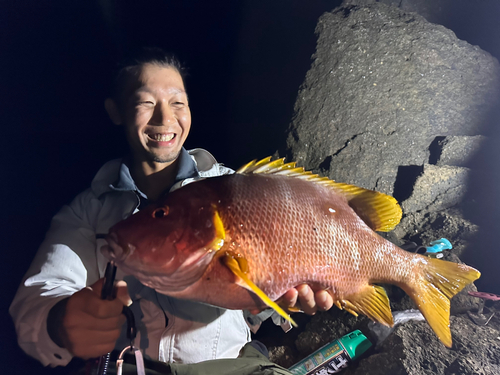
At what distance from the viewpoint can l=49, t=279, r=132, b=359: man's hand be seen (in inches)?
20.4

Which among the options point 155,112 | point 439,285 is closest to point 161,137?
point 155,112

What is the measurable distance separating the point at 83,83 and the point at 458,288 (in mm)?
3509

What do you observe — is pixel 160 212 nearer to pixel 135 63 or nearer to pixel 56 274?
pixel 56 274

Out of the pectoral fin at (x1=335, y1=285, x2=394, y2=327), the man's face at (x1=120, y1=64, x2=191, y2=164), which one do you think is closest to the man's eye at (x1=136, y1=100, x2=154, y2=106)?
the man's face at (x1=120, y1=64, x2=191, y2=164)

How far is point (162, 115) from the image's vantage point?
0.99 m

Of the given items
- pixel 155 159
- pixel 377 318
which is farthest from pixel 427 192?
pixel 155 159

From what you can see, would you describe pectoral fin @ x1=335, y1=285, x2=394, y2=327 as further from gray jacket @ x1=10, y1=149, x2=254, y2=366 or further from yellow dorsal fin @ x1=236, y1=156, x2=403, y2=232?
gray jacket @ x1=10, y1=149, x2=254, y2=366

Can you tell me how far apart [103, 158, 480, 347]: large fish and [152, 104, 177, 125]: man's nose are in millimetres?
548

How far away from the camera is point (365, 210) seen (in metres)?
0.80

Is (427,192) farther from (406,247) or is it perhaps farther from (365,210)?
(365,210)

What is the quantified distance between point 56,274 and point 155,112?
2.47 feet

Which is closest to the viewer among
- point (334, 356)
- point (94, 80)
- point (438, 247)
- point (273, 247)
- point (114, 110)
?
point (273, 247)

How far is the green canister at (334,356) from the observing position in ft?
4.00

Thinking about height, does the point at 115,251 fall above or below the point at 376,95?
below
